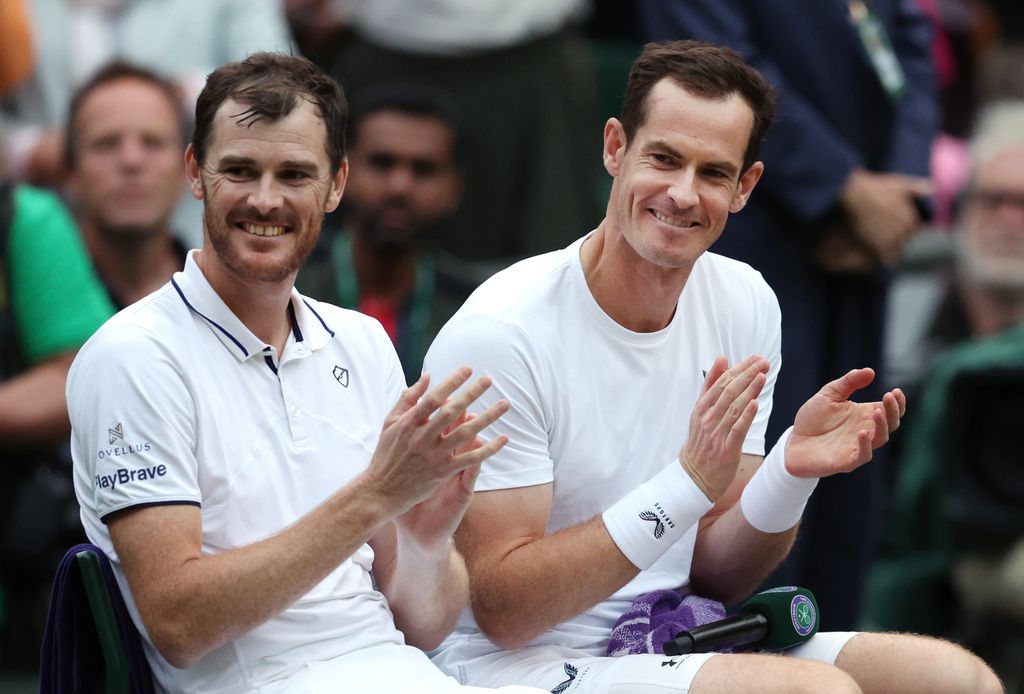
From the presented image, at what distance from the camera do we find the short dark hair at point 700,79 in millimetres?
3805

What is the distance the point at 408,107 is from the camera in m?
6.40

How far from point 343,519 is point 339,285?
296 cm

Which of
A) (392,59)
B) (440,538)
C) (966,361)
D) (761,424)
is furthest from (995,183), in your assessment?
(440,538)

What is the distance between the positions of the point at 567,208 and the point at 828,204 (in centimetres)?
172

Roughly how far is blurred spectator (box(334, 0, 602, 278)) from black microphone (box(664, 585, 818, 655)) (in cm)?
296

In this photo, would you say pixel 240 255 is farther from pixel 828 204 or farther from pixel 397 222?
pixel 397 222

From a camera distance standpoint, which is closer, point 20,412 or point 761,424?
point 761,424

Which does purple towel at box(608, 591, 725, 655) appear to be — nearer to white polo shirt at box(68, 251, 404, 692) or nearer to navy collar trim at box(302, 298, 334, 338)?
white polo shirt at box(68, 251, 404, 692)

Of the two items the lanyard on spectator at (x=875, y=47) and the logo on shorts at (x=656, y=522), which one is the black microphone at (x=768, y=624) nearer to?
the logo on shorts at (x=656, y=522)

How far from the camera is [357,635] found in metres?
3.45

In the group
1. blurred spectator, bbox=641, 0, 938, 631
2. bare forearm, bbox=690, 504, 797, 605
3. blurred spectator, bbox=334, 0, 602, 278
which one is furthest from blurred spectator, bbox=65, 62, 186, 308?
bare forearm, bbox=690, 504, 797, 605

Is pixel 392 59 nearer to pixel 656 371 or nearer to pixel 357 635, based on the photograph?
pixel 656 371

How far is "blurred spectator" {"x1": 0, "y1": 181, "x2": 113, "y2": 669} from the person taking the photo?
484cm

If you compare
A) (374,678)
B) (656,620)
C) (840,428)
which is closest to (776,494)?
(840,428)
